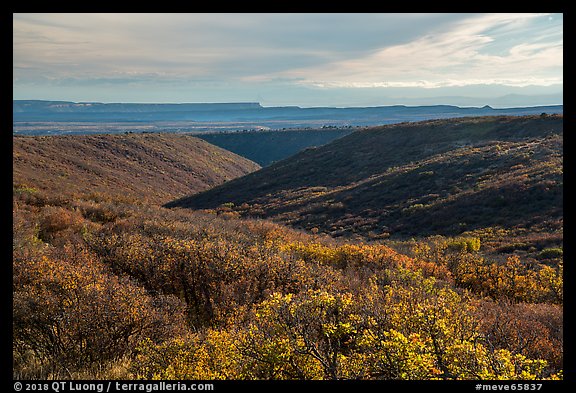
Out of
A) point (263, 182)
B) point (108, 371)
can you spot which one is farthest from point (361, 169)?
point (108, 371)

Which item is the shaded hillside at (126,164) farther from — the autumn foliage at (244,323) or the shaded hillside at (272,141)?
the autumn foliage at (244,323)

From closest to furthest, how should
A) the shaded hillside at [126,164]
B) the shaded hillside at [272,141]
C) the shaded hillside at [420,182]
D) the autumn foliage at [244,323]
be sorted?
the autumn foliage at [244,323]
the shaded hillside at [420,182]
the shaded hillside at [126,164]
the shaded hillside at [272,141]

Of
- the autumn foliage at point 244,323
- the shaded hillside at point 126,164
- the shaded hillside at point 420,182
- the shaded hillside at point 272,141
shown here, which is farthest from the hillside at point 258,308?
the shaded hillside at point 272,141

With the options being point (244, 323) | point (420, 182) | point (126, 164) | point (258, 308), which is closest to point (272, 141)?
point (126, 164)

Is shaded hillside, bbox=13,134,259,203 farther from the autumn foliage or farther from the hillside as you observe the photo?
the autumn foliage

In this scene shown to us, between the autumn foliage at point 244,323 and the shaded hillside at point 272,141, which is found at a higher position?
the shaded hillside at point 272,141

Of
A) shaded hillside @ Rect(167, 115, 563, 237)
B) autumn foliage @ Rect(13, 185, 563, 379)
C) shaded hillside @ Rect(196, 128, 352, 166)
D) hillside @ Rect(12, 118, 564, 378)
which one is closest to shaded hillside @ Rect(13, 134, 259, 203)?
shaded hillside @ Rect(167, 115, 563, 237)

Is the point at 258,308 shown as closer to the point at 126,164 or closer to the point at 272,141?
the point at 126,164
